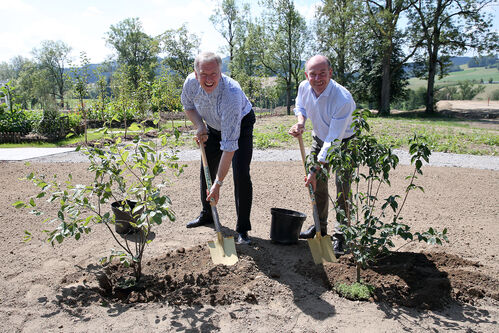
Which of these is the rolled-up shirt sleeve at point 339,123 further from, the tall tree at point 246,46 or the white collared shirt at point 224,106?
the tall tree at point 246,46

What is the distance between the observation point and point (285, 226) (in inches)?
137

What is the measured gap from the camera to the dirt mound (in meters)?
2.65

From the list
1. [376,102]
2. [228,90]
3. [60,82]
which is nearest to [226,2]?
[376,102]

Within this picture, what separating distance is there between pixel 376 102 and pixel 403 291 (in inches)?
1166

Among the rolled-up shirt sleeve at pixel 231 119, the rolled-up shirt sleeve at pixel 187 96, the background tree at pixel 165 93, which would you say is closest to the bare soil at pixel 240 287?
the rolled-up shirt sleeve at pixel 231 119

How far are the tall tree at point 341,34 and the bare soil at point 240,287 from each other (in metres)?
22.1

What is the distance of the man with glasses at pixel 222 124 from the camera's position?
3.03 metres

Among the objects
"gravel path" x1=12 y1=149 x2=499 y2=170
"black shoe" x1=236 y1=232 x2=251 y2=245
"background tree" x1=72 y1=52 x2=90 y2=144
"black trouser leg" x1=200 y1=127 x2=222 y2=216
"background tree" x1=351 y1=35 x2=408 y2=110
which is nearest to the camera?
"black shoe" x1=236 y1=232 x2=251 y2=245

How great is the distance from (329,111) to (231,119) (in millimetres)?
882

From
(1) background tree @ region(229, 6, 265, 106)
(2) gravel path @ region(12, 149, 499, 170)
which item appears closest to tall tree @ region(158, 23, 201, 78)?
(1) background tree @ region(229, 6, 265, 106)

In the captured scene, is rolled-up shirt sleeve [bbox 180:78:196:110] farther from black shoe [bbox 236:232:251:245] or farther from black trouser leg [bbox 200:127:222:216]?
black shoe [bbox 236:232:251:245]

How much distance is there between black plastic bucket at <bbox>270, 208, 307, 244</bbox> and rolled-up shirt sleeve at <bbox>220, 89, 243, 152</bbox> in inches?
32.4

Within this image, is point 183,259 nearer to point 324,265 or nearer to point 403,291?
point 324,265

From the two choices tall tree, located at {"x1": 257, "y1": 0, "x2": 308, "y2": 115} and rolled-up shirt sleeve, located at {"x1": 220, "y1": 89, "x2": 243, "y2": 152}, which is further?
tall tree, located at {"x1": 257, "y1": 0, "x2": 308, "y2": 115}
